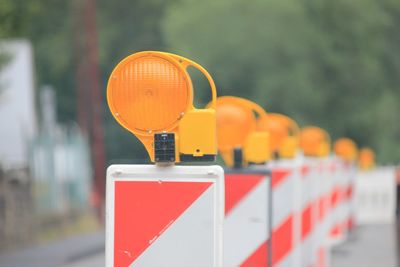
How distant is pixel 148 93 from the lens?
5320 millimetres

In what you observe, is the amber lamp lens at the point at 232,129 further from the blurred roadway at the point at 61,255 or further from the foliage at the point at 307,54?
the foliage at the point at 307,54

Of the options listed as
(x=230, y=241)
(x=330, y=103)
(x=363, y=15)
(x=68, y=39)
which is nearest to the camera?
(x=230, y=241)

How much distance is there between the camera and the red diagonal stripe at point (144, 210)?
5.24 m

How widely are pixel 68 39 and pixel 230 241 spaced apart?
54.8 metres

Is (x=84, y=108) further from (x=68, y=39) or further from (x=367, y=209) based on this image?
(x=367, y=209)

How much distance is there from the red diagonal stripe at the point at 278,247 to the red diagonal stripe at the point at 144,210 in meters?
1.97

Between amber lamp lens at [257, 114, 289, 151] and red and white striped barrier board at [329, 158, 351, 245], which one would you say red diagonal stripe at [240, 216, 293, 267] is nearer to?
amber lamp lens at [257, 114, 289, 151]

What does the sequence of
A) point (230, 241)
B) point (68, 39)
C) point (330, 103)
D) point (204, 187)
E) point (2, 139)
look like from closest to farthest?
point (204, 187)
point (230, 241)
point (2, 139)
point (330, 103)
point (68, 39)

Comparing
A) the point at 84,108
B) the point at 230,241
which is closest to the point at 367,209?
the point at 84,108

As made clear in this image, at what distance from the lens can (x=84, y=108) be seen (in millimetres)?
52188

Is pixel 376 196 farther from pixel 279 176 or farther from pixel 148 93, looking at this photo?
pixel 148 93

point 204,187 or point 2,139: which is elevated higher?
point 204,187

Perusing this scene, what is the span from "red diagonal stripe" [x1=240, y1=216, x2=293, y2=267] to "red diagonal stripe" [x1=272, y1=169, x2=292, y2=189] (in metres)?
0.26

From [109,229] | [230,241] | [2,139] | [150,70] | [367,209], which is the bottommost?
[367,209]
